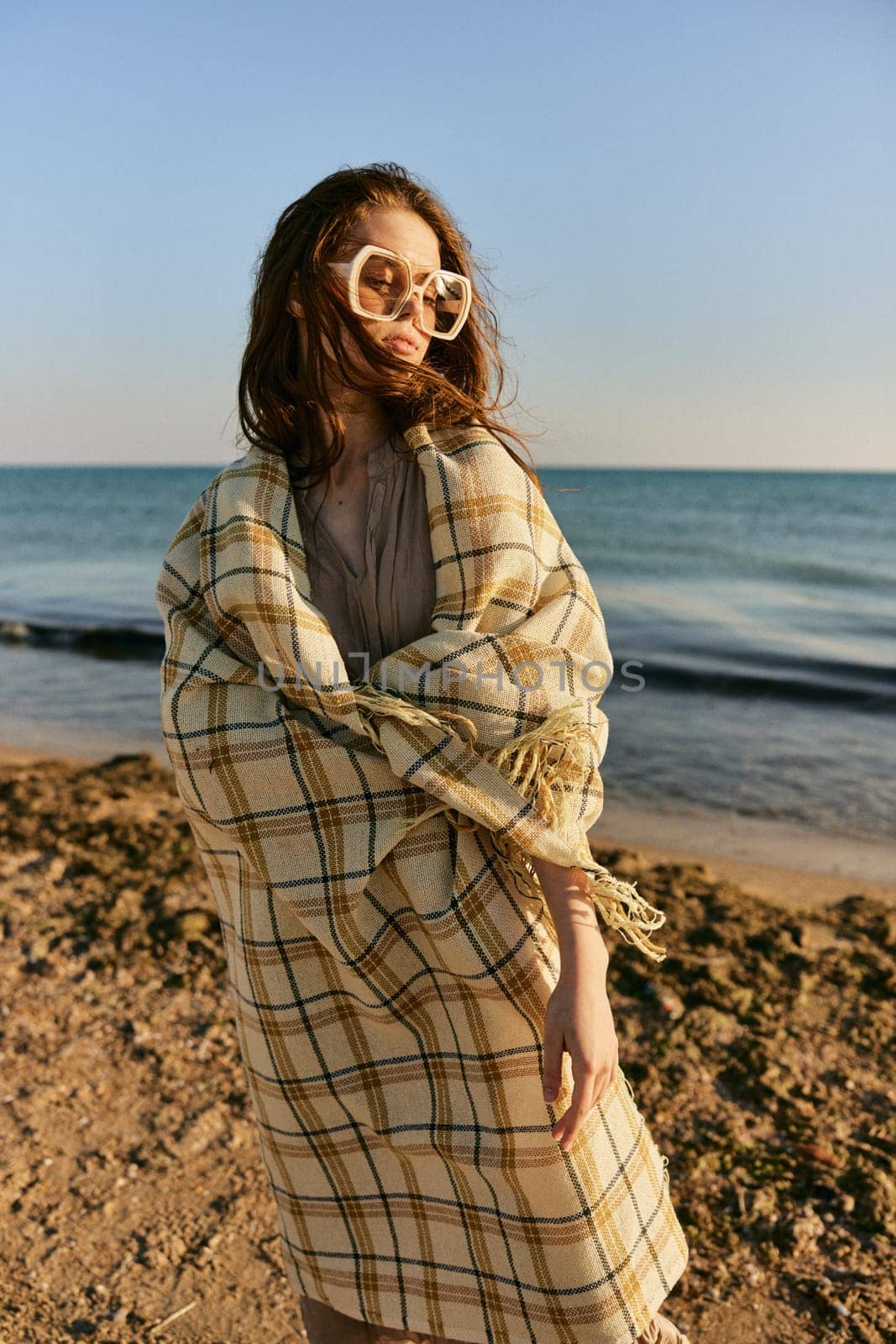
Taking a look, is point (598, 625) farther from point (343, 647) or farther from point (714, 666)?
point (714, 666)

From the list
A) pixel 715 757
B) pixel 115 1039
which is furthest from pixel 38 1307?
pixel 715 757

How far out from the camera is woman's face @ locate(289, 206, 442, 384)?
5.19 feet

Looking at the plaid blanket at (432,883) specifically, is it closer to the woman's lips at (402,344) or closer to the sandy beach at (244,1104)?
the woman's lips at (402,344)

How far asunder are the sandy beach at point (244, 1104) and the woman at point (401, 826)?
27.5 inches

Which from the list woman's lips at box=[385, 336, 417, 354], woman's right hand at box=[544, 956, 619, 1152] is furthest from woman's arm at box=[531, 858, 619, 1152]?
woman's lips at box=[385, 336, 417, 354]

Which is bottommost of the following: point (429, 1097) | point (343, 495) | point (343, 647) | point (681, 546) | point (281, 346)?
point (681, 546)

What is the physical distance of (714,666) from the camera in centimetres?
961

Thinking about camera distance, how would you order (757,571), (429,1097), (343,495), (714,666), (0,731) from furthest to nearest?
1. (757,571)
2. (714,666)
3. (0,731)
4. (343,495)
5. (429,1097)

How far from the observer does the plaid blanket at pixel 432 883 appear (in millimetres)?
1438

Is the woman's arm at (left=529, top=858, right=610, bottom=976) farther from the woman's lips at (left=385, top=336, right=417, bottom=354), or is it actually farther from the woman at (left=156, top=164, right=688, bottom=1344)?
the woman's lips at (left=385, top=336, right=417, bottom=354)

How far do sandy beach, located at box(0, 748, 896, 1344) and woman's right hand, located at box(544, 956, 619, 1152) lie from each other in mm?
1086

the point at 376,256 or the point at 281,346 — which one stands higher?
the point at 376,256

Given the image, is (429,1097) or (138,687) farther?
(138,687)

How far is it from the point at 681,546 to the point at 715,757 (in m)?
16.7
